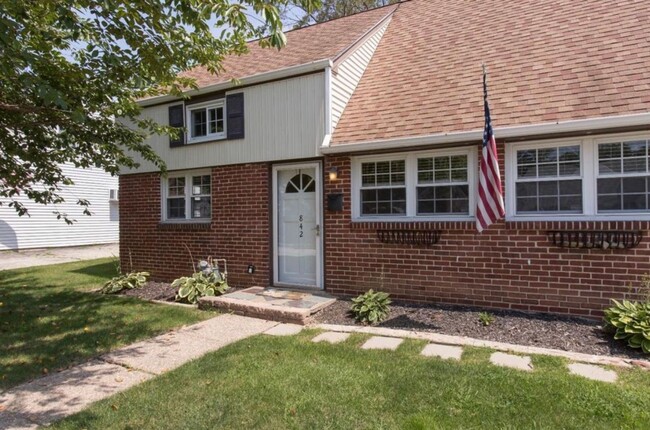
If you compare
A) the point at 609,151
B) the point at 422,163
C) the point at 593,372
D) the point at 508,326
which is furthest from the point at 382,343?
the point at 609,151

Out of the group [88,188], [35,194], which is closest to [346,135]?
[35,194]

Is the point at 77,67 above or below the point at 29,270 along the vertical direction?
above

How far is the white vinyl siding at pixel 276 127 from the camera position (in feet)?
24.5

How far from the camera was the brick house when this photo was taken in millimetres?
5590

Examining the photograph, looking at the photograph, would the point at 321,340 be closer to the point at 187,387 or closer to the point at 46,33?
the point at 187,387

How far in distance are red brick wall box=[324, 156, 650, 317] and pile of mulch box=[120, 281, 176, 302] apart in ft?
10.2

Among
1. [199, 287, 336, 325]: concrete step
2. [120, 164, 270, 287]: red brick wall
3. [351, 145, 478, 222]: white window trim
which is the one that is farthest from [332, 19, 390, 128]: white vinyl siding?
[199, 287, 336, 325]: concrete step

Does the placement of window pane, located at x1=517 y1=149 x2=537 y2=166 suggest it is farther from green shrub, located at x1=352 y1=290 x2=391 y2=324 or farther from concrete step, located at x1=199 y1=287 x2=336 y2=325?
concrete step, located at x1=199 y1=287 x2=336 y2=325

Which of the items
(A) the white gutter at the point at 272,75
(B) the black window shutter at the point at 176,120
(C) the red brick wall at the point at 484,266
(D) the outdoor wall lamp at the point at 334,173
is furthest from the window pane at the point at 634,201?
(B) the black window shutter at the point at 176,120

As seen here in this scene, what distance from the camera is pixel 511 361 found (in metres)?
4.21

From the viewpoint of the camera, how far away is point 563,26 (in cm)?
732

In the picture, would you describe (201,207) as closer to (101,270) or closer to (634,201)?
(101,270)

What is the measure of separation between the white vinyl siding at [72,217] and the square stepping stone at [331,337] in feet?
48.5

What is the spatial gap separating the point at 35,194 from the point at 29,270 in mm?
5986
